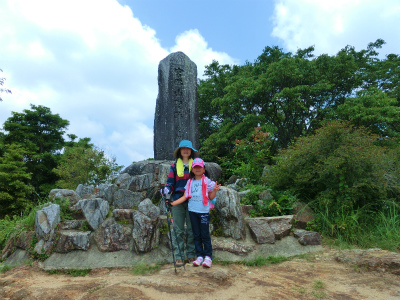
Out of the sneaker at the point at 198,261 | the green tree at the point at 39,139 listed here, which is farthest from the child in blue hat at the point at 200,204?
the green tree at the point at 39,139

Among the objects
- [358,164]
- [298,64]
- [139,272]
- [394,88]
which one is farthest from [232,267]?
[394,88]

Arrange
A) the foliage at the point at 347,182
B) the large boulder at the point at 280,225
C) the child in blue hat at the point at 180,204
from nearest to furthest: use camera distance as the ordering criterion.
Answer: the child in blue hat at the point at 180,204
the large boulder at the point at 280,225
the foliage at the point at 347,182

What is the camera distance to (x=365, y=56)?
1620 centimetres

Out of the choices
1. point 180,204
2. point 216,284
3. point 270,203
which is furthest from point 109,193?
point 270,203

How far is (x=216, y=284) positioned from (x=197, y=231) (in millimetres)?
866

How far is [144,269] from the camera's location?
430 centimetres

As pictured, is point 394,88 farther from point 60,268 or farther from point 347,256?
point 60,268

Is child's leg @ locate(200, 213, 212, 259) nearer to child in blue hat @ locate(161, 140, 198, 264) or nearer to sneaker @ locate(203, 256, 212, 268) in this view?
sneaker @ locate(203, 256, 212, 268)

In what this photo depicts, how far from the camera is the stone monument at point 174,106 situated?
7680 millimetres

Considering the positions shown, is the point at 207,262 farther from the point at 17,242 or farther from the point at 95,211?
the point at 17,242

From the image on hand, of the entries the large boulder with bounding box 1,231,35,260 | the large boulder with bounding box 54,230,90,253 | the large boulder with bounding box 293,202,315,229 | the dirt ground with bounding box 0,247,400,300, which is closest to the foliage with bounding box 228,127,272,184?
the large boulder with bounding box 293,202,315,229

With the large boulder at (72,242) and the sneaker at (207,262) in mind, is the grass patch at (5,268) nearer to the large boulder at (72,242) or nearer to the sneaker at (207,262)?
the large boulder at (72,242)

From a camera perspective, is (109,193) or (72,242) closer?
(72,242)

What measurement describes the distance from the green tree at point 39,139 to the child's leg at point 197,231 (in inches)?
651
